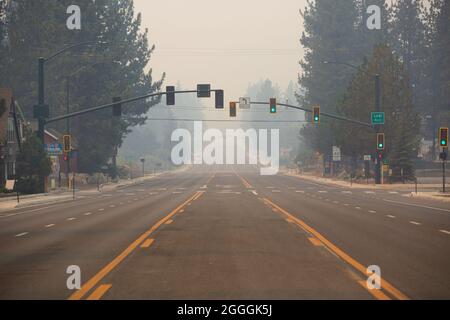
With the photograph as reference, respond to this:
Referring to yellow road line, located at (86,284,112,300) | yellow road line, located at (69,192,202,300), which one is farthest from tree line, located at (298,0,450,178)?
yellow road line, located at (86,284,112,300)

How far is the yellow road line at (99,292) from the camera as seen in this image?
9.83m

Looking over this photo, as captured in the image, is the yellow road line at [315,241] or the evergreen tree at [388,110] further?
the evergreen tree at [388,110]

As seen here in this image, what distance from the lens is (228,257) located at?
1421 centimetres

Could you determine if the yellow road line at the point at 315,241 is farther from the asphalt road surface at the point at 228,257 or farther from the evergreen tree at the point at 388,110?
the evergreen tree at the point at 388,110

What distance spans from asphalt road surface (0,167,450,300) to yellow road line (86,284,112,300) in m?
0.01

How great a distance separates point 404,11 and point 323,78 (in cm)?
2650

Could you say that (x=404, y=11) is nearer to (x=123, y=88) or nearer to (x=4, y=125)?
(x=123, y=88)

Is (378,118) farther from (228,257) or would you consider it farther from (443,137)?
(228,257)

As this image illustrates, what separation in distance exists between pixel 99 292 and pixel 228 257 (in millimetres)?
4384

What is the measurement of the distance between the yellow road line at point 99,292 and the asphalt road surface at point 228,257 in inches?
0.6

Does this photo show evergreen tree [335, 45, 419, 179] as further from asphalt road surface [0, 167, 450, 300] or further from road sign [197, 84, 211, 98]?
asphalt road surface [0, 167, 450, 300]

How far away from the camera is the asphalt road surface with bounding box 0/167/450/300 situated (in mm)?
10375

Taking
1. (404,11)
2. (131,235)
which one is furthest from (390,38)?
(131,235)

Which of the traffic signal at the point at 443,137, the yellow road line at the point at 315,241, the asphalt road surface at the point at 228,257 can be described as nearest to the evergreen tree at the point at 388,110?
the traffic signal at the point at 443,137
